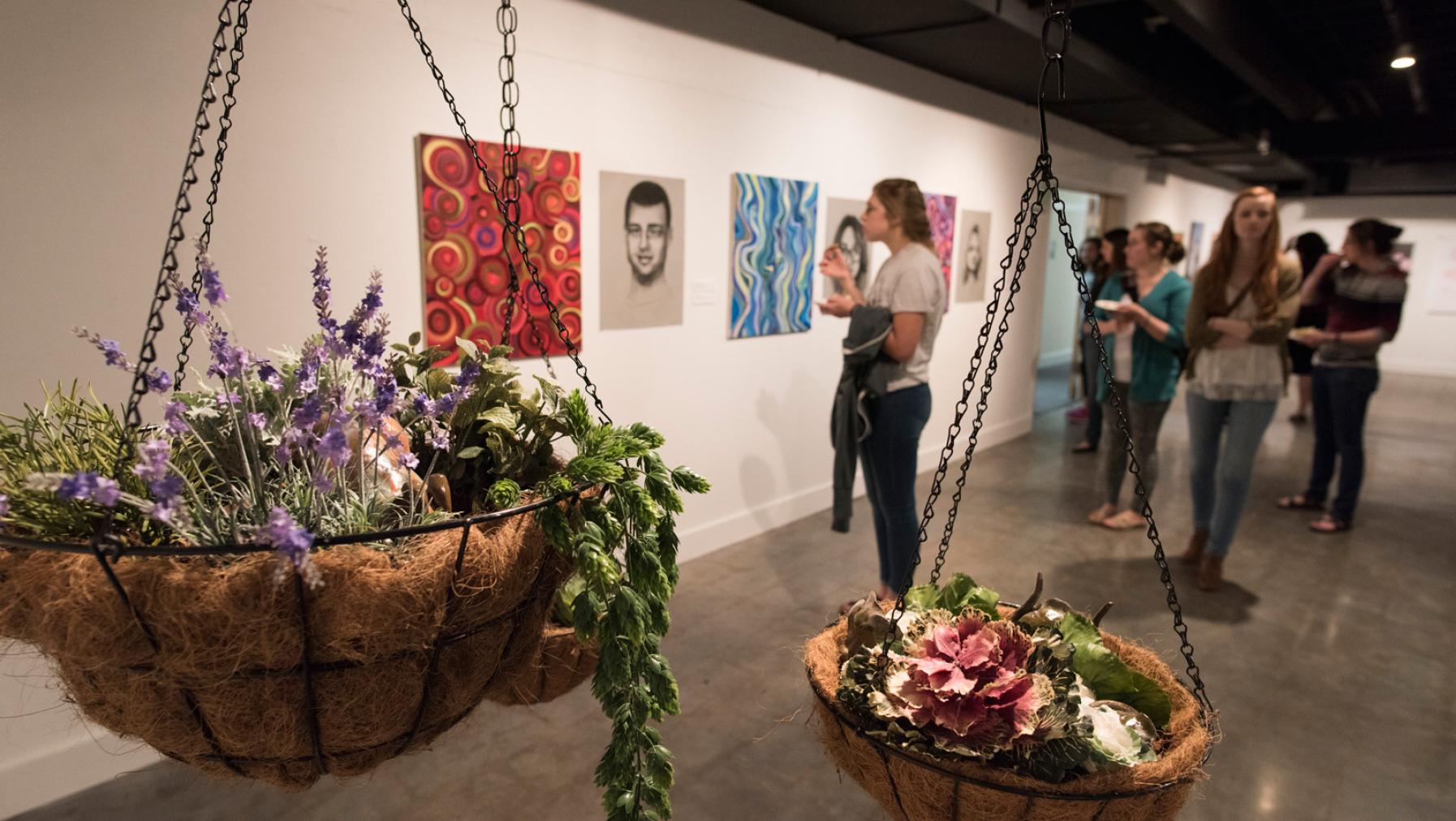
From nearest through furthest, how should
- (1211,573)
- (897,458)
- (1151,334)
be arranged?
(897,458), (1211,573), (1151,334)

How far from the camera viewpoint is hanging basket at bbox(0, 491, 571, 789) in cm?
72

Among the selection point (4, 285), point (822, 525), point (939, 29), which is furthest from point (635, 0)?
point (822, 525)

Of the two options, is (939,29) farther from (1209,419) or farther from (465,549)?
(465,549)

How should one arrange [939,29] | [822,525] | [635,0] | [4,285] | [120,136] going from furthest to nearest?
1. [822,525]
2. [939,29]
3. [635,0]
4. [120,136]
5. [4,285]

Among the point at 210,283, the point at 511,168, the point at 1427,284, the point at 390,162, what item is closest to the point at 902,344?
the point at 511,168

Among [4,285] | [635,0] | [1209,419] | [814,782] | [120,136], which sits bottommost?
[814,782]

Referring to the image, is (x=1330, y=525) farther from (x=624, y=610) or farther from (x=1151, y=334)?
(x=624, y=610)

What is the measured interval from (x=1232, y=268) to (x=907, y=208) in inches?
57.0

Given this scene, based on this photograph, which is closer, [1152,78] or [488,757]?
[488,757]

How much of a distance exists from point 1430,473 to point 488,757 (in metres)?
6.68

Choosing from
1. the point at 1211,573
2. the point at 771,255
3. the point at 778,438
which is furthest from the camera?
the point at 778,438

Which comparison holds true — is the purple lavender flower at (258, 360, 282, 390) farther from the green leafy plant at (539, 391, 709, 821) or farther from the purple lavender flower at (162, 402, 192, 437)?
the green leafy plant at (539, 391, 709, 821)

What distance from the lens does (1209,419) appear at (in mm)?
3365

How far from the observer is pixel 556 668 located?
4.03 feet
